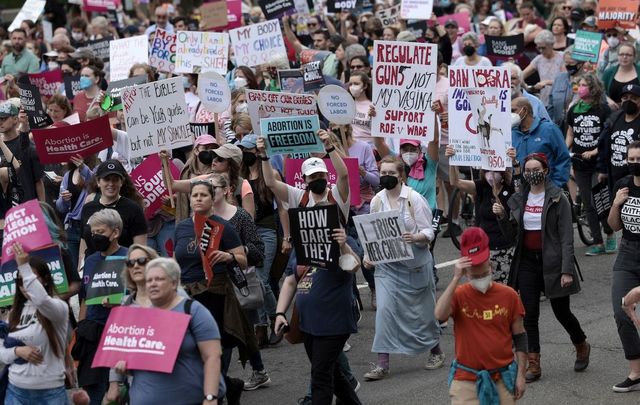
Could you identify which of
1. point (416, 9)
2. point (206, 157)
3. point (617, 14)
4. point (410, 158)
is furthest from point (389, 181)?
point (416, 9)

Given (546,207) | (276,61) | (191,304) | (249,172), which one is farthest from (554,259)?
(276,61)

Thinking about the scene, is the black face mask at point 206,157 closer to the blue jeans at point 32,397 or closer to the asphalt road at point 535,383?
the asphalt road at point 535,383

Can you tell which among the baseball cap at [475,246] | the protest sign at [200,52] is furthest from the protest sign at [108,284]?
the protest sign at [200,52]

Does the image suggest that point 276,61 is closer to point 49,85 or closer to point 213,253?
point 49,85

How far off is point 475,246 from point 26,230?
2.67 metres

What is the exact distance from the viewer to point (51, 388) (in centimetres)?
817

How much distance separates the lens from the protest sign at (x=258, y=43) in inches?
716

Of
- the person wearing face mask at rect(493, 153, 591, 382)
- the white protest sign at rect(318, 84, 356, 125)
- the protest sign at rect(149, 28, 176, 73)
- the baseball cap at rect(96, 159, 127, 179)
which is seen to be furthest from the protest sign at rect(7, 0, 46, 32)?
the person wearing face mask at rect(493, 153, 591, 382)

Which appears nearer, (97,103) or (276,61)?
(97,103)

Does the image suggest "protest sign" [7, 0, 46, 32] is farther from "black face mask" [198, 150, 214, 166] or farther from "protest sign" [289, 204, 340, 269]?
"protest sign" [289, 204, 340, 269]

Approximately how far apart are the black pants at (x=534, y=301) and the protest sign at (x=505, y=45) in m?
8.47

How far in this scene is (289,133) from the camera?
36.8 ft

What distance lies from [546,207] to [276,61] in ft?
24.7

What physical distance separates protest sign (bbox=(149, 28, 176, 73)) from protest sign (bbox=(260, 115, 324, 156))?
7.17 metres
